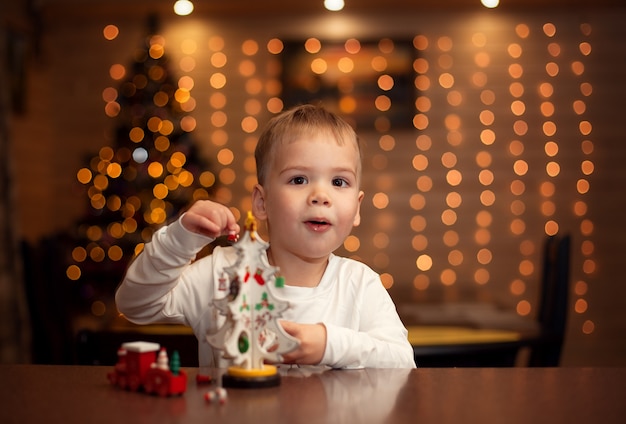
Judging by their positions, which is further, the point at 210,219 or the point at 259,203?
the point at 259,203

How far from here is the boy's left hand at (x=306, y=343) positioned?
113 centimetres

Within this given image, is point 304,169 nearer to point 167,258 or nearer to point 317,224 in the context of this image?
point 317,224

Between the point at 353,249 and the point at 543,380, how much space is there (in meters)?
4.96

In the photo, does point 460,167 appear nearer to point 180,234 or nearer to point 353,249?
point 353,249

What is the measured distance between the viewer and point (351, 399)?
2.91 feet

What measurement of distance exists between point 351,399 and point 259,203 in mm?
677

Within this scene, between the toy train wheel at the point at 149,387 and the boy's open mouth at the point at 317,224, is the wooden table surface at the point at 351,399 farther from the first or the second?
the boy's open mouth at the point at 317,224

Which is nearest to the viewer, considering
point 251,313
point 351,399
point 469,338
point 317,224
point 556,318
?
point 351,399

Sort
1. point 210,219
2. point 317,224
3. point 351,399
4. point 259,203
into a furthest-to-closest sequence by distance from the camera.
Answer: point 259,203
point 317,224
point 210,219
point 351,399

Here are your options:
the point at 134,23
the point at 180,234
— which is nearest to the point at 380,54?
the point at 134,23

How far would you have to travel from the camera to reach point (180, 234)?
4.39ft

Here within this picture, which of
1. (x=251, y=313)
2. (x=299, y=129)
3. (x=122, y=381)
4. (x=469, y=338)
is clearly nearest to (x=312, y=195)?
(x=299, y=129)

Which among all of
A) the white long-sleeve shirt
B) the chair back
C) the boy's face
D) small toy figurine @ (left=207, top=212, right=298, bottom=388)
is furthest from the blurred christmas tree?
small toy figurine @ (left=207, top=212, right=298, bottom=388)

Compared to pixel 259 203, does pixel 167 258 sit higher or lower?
lower
